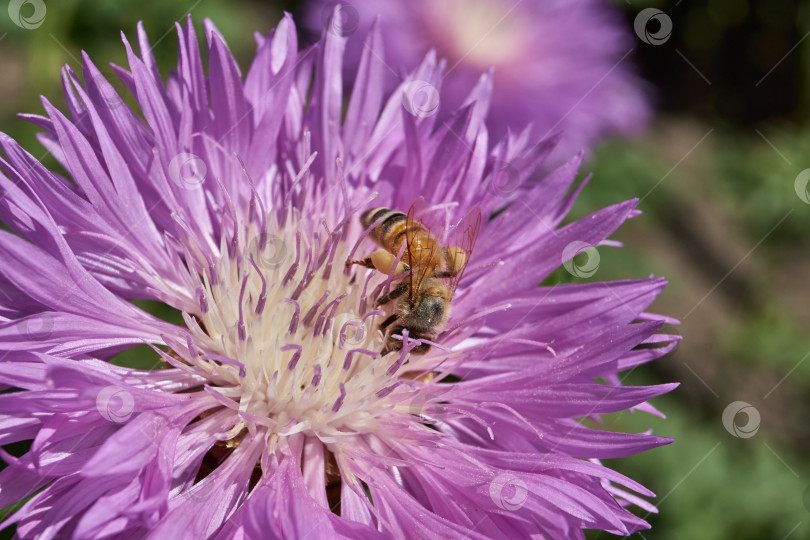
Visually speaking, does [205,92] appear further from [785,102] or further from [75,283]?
[785,102]

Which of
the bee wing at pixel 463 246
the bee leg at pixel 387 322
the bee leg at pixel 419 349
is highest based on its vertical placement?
the bee wing at pixel 463 246

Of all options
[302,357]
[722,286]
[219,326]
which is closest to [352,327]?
[302,357]

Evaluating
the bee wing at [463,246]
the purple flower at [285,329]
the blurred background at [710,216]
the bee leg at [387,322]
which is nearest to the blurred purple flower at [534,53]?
the blurred background at [710,216]

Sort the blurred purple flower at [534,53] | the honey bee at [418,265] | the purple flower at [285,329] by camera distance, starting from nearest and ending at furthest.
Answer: the purple flower at [285,329] → the honey bee at [418,265] → the blurred purple flower at [534,53]

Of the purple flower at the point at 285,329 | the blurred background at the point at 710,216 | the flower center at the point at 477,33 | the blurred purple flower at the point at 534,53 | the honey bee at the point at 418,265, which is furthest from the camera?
the flower center at the point at 477,33

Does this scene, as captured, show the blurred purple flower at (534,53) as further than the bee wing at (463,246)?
Yes

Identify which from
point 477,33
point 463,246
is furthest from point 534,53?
point 463,246

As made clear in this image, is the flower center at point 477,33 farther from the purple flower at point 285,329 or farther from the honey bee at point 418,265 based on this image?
the honey bee at point 418,265
